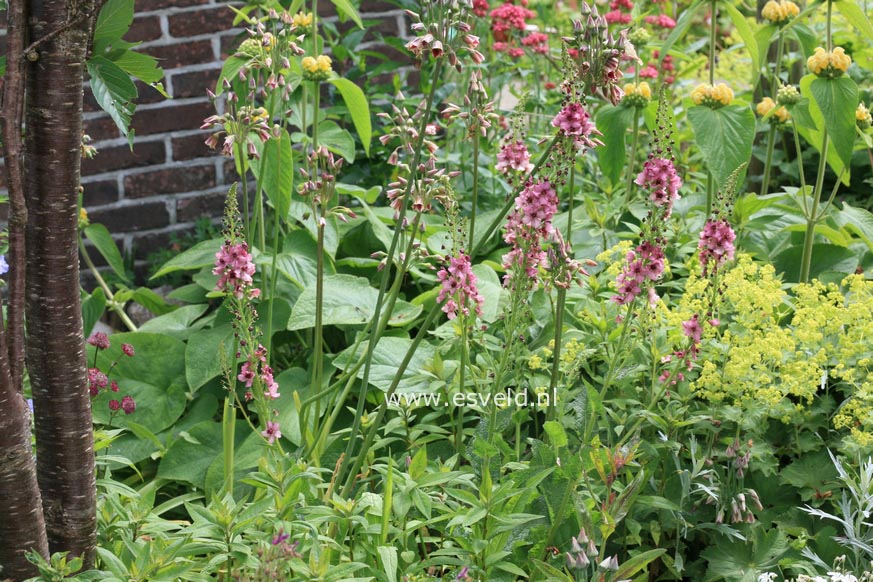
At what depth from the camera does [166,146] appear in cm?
306

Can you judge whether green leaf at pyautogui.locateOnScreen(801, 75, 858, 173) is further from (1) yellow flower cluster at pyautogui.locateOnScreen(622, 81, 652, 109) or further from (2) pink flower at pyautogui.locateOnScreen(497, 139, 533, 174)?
(2) pink flower at pyautogui.locateOnScreen(497, 139, 533, 174)

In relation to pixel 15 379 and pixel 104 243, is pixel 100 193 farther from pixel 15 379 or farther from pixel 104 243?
pixel 15 379

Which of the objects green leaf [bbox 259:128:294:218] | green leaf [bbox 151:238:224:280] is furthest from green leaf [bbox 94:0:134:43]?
green leaf [bbox 151:238:224:280]

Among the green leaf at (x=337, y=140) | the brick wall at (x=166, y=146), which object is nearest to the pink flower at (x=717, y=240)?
the green leaf at (x=337, y=140)

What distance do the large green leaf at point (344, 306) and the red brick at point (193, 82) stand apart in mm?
1141

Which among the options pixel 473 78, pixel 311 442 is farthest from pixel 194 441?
pixel 473 78

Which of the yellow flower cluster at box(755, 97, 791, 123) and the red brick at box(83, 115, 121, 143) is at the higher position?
the yellow flower cluster at box(755, 97, 791, 123)

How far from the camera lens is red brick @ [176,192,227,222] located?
312cm

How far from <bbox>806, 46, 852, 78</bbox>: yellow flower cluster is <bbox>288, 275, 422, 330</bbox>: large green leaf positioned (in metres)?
1.04

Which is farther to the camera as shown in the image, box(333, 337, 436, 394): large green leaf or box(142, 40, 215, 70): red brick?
box(142, 40, 215, 70): red brick

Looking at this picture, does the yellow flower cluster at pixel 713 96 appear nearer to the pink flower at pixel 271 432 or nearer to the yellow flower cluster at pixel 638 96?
the yellow flower cluster at pixel 638 96

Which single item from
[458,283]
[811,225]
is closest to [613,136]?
[811,225]

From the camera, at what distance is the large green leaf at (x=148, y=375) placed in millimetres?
2184

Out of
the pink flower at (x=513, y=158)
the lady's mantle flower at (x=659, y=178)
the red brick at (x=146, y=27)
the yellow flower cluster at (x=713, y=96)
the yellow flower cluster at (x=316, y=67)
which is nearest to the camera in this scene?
the lady's mantle flower at (x=659, y=178)
